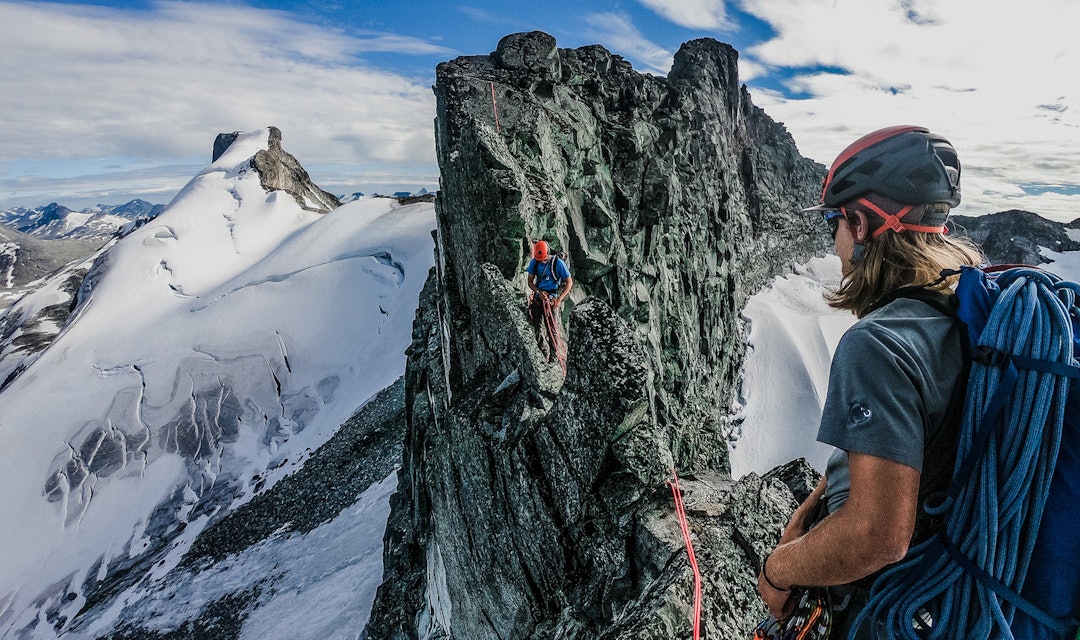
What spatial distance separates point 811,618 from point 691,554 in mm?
2638

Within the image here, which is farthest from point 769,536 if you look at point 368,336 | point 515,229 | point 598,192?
point 368,336

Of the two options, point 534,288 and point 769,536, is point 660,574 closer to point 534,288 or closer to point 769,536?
point 769,536

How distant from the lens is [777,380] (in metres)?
79.1

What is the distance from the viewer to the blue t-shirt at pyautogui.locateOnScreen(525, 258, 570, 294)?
12555 millimetres

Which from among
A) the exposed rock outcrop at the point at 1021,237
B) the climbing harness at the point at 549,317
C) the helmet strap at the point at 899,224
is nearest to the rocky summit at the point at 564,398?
the climbing harness at the point at 549,317

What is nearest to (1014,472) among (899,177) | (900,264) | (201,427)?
(900,264)

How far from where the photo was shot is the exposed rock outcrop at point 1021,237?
123062 mm

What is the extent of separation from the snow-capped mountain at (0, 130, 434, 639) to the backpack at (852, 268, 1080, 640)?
29.1 meters

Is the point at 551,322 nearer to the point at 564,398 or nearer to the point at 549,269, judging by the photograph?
the point at 549,269

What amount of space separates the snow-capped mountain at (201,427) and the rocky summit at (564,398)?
12.3 m

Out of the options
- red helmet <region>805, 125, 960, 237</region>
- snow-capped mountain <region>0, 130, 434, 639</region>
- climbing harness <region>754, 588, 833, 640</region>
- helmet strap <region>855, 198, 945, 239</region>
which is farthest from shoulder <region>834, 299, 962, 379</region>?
snow-capped mountain <region>0, 130, 434, 639</region>

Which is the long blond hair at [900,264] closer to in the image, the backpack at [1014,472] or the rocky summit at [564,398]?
the backpack at [1014,472]

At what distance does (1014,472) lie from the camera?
7.64 feet

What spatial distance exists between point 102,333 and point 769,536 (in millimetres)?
62682
